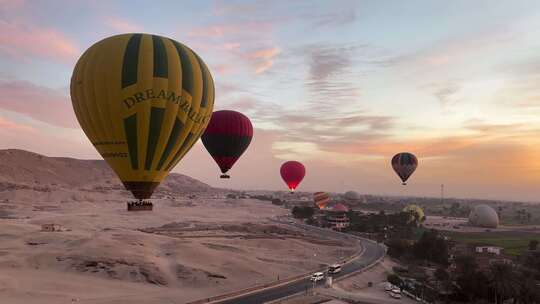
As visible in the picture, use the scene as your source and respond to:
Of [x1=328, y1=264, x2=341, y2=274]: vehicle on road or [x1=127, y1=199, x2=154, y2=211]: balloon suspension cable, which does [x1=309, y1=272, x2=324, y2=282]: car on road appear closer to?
[x1=328, y1=264, x2=341, y2=274]: vehicle on road

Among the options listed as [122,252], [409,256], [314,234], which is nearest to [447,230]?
[314,234]

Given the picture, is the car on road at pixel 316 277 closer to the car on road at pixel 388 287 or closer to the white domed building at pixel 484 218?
the car on road at pixel 388 287

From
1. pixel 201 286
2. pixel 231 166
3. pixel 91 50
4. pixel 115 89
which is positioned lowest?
pixel 201 286

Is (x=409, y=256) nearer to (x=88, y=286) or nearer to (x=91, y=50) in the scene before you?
(x=88, y=286)

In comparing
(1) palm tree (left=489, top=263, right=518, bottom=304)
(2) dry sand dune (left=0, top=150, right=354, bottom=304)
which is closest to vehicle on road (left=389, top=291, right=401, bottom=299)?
(1) palm tree (left=489, top=263, right=518, bottom=304)

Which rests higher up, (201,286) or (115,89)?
(115,89)

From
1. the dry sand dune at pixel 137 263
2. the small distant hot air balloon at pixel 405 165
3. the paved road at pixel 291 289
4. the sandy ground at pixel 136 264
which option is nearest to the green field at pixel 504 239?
the small distant hot air balloon at pixel 405 165

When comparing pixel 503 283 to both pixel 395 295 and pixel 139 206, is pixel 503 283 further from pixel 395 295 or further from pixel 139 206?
pixel 139 206
